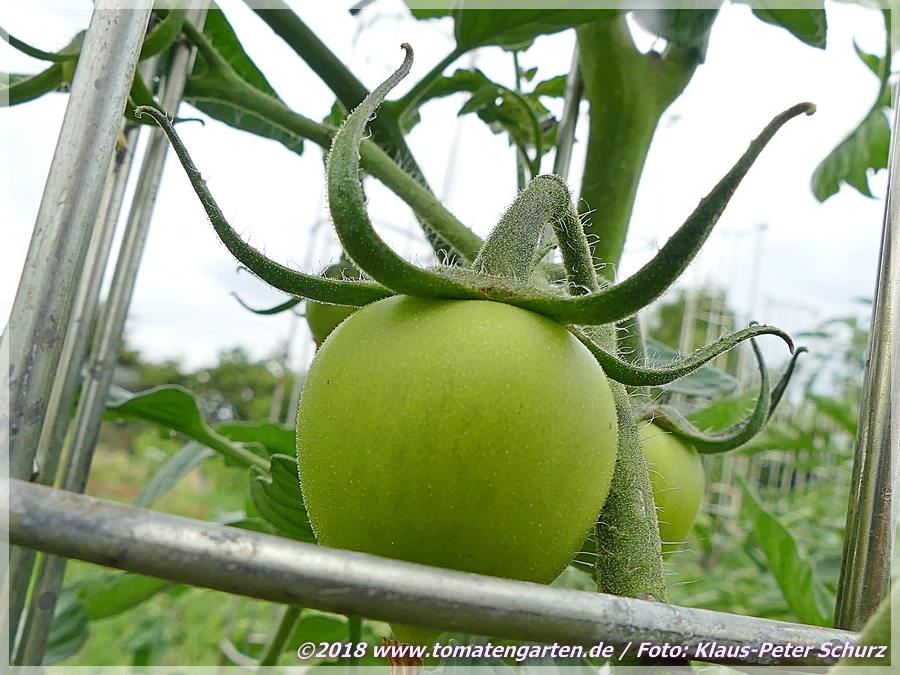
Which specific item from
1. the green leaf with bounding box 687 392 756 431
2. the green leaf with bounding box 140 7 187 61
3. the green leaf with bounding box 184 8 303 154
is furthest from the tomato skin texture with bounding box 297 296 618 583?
the green leaf with bounding box 687 392 756 431

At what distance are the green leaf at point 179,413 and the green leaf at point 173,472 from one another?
120 millimetres

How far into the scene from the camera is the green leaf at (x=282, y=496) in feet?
1.79

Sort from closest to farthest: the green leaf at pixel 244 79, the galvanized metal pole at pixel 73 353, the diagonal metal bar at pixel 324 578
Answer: the diagonal metal bar at pixel 324 578 → the galvanized metal pole at pixel 73 353 → the green leaf at pixel 244 79

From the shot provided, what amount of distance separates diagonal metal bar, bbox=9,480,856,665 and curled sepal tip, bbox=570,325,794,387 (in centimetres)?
10

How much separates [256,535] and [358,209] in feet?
0.42

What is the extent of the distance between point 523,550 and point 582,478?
36 millimetres

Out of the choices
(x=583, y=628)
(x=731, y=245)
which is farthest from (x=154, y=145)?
(x=731, y=245)

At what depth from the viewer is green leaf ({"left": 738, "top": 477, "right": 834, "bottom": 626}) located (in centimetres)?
88

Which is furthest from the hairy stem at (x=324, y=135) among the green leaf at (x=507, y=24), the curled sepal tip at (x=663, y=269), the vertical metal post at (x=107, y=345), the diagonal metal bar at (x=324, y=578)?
the diagonal metal bar at (x=324, y=578)

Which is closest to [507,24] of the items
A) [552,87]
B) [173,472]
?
[552,87]

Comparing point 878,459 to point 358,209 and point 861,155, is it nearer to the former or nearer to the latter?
point 358,209

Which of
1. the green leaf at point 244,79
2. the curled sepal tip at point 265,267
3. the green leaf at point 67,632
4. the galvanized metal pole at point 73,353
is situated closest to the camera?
the curled sepal tip at point 265,267

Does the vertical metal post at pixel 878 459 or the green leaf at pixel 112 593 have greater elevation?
the vertical metal post at pixel 878 459

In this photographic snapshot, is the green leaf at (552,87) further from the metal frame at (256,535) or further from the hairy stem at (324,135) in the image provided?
the metal frame at (256,535)
